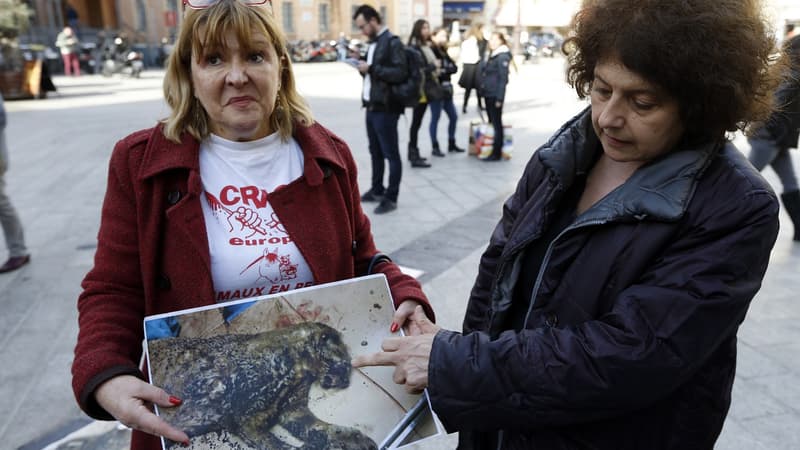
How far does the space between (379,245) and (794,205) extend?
3.34m

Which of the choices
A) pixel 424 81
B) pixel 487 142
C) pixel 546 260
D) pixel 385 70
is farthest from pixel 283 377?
pixel 487 142

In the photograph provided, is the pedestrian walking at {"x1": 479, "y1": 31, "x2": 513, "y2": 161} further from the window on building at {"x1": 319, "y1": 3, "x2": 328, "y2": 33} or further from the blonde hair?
the window on building at {"x1": 319, "y1": 3, "x2": 328, "y2": 33}

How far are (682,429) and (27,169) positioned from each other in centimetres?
818

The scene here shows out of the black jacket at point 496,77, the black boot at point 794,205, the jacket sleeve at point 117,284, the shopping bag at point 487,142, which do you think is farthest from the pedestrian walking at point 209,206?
the shopping bag at point 487,142

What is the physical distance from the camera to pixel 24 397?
2.91 meters

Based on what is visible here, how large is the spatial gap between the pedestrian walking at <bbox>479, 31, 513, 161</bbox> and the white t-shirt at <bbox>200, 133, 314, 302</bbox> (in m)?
6.23

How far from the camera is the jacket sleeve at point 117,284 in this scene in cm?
131

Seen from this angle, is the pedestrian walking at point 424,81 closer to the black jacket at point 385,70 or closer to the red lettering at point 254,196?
the black jacket at point 385,70

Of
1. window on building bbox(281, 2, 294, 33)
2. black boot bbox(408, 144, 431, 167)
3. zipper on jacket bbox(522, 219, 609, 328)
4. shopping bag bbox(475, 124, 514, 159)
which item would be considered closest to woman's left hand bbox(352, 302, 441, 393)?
zipper on jacket bbox(522, 219, 609, 328)

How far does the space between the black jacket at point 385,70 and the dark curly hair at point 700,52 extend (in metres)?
4.51

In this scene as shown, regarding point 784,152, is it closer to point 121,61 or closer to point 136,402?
point 136,402

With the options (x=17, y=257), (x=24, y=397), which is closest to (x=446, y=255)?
(x=24, y=397)

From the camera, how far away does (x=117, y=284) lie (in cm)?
138

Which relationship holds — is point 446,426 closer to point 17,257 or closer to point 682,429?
point 682,429
